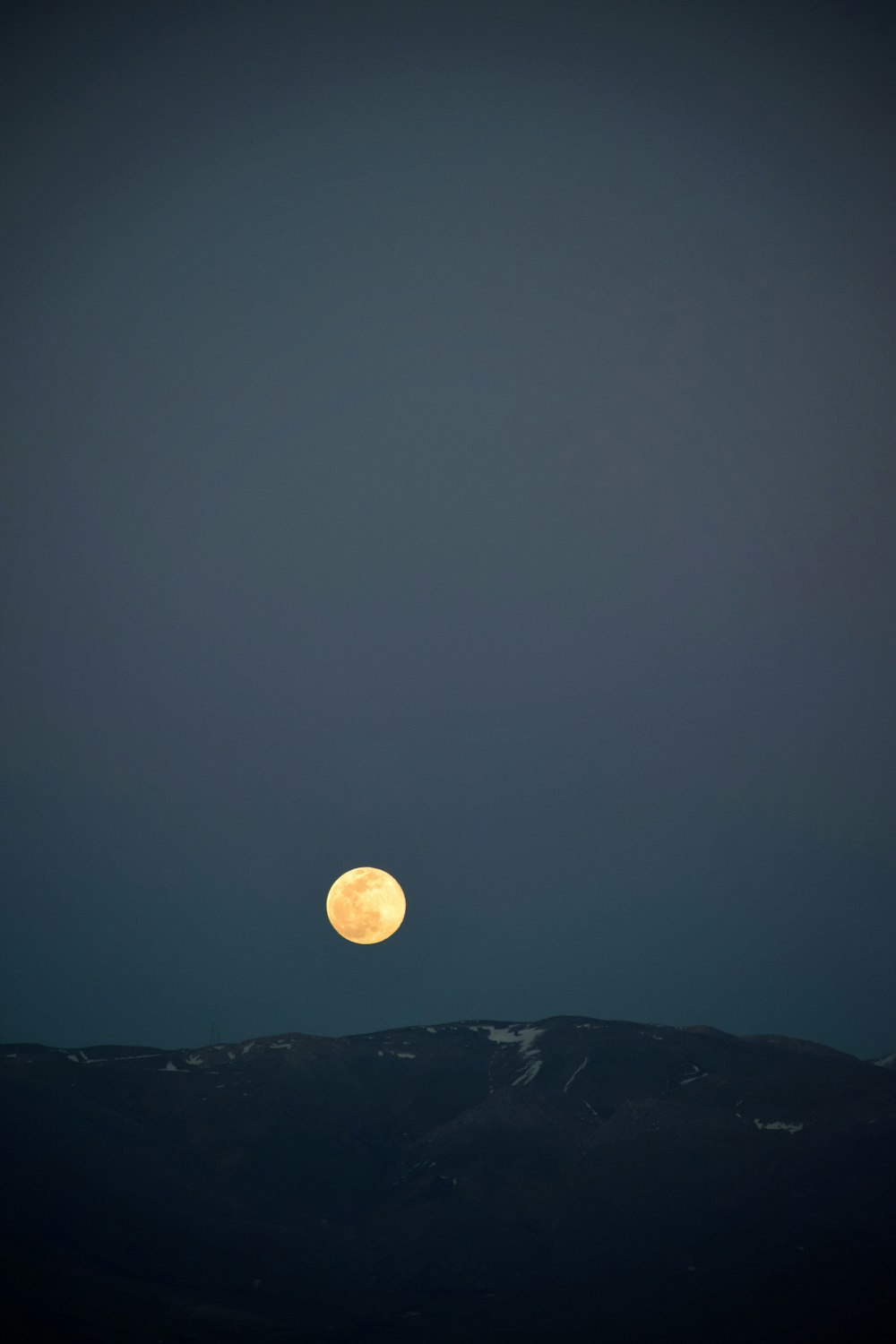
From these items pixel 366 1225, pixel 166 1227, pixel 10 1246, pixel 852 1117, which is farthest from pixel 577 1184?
pixel 10 1246

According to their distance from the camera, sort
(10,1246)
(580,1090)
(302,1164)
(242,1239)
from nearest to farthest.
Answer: (10,1246) → (242,1239) → (302,1164) → (580,1090)

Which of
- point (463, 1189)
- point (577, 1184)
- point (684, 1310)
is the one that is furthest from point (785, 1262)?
point (463, 1189)

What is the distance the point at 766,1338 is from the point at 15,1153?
10837 centimetres

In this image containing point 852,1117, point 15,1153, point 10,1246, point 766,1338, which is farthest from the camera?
point 852,1117

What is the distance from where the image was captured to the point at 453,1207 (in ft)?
509

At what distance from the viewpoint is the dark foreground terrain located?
115562 millimetres

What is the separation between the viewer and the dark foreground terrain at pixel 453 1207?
116 m

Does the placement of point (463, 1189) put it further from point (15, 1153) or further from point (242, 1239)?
point (15, 1153)

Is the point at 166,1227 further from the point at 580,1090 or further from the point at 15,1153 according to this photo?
the point at 580,1090

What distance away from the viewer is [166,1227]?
141 metres

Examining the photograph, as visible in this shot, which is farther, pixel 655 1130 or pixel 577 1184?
pixel 655 1130

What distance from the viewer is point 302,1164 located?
17588 centimetres

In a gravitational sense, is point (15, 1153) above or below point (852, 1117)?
above

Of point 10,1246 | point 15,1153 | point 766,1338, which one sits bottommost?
point 766,1338
